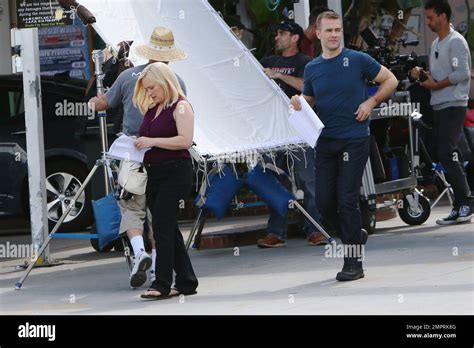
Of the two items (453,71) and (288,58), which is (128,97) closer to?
(288,58)

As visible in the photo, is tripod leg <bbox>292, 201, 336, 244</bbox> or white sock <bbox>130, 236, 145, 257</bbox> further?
tripod leg <bbox>292, 201, 336, 244</bbox>

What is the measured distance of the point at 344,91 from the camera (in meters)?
10.5

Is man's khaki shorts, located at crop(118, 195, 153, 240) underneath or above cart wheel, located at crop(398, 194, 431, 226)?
above

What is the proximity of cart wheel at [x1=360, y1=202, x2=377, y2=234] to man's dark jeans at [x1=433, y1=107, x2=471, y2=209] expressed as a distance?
95cm

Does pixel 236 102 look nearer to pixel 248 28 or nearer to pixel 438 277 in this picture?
pixel 438 277

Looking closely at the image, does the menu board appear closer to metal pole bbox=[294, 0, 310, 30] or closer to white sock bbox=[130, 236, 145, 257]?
white sock bbox=[130, 236, 145, 257]

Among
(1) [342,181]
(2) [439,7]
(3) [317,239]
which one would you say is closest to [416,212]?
(3) [317,239]

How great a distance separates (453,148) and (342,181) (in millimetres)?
3751

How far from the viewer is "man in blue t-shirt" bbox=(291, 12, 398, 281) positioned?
10469mm

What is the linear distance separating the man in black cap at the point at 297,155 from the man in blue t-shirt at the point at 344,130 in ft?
7.88

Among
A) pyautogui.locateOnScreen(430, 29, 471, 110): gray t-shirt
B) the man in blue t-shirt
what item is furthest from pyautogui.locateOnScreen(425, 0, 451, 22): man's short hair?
the man in blue t-shirt

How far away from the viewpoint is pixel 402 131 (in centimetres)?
1427

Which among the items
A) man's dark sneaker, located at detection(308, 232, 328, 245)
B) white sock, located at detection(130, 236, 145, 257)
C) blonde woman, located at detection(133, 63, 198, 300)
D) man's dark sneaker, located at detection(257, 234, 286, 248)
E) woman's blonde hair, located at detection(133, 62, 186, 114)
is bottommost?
man's dark sneaker, located at detection(257, 234, 286, 248)

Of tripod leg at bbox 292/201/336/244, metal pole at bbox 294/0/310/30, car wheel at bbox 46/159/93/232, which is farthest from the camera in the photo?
car wheel at bbox 46/159/93/232
